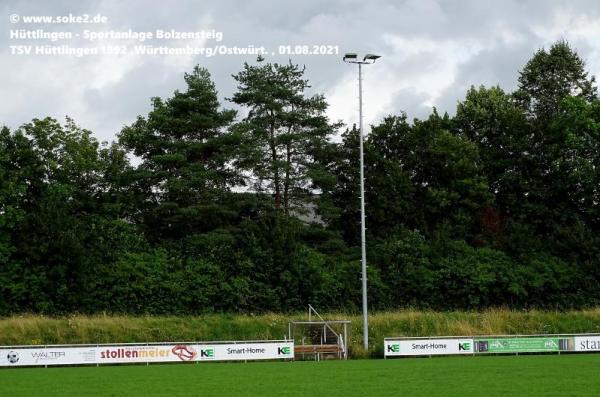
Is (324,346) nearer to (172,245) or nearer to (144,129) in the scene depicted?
(172,245)

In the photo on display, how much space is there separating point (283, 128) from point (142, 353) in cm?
3025

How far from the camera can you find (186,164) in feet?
198

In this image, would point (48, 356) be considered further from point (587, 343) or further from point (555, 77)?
point (555, 77)

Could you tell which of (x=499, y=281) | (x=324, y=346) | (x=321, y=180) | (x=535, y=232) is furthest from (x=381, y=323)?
(x=535, y=232)

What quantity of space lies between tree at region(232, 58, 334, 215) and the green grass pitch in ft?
112

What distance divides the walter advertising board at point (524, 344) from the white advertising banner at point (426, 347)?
2.48 feet

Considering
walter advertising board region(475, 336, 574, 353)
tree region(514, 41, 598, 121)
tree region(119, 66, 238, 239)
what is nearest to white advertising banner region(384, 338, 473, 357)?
walter advertising board region(475, 336, 574, 353)

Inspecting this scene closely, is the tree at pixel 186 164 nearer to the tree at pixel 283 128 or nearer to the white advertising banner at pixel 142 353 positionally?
the tree at pixel 283 128

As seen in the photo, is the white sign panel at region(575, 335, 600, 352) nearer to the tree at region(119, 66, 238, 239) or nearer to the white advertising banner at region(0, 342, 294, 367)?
the white advertising banner at region(0, 342, 294, 367)

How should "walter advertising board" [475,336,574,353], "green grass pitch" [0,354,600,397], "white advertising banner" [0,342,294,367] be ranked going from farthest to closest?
"walter advertising board" [475,336,574,353] < "white advertising banner" [0,342,294,367] < "green grass pitch" [0,354,600,397]

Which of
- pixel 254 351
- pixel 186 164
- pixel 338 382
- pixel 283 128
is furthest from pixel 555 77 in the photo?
pixel 338 382

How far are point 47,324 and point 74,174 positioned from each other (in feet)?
68.3

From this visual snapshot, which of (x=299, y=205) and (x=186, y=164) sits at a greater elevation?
(x=186, y=164)

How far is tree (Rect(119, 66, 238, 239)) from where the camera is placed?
5925 cm
